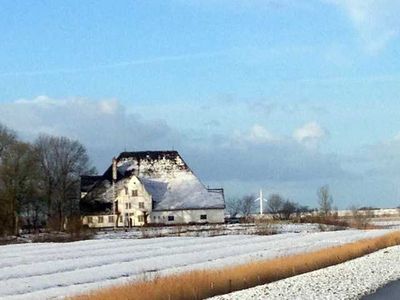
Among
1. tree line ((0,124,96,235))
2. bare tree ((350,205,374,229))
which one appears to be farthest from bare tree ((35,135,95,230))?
bare tree ((350,205,374,229))

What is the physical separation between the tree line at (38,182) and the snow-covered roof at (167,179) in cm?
685

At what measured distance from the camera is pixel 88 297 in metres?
22.1

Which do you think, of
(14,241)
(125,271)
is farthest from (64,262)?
(14,241)

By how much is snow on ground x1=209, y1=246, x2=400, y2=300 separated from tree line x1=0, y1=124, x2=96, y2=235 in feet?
191

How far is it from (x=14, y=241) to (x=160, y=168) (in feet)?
149

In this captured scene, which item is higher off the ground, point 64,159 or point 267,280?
point 64,159

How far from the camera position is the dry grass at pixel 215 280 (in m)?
22.9

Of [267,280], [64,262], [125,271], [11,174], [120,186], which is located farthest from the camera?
[120,186]

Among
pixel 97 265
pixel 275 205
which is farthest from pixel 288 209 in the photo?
pixel 97 265

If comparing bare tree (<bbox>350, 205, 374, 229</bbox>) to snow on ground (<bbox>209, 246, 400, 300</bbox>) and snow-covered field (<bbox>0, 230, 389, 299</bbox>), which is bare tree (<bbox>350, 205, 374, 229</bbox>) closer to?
snow-covered field (<bbox>0, 230, 389, 299</bbox>)

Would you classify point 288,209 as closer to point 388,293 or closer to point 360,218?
point 360,218

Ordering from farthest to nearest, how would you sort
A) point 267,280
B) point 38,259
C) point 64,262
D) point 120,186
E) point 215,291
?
point 120,186 < point 38,259 < point 64,262 < point 267,280 < point 215,291

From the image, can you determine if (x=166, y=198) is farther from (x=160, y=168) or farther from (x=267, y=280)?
(x=267, y=280)

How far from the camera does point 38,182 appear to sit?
95188 millimetres
